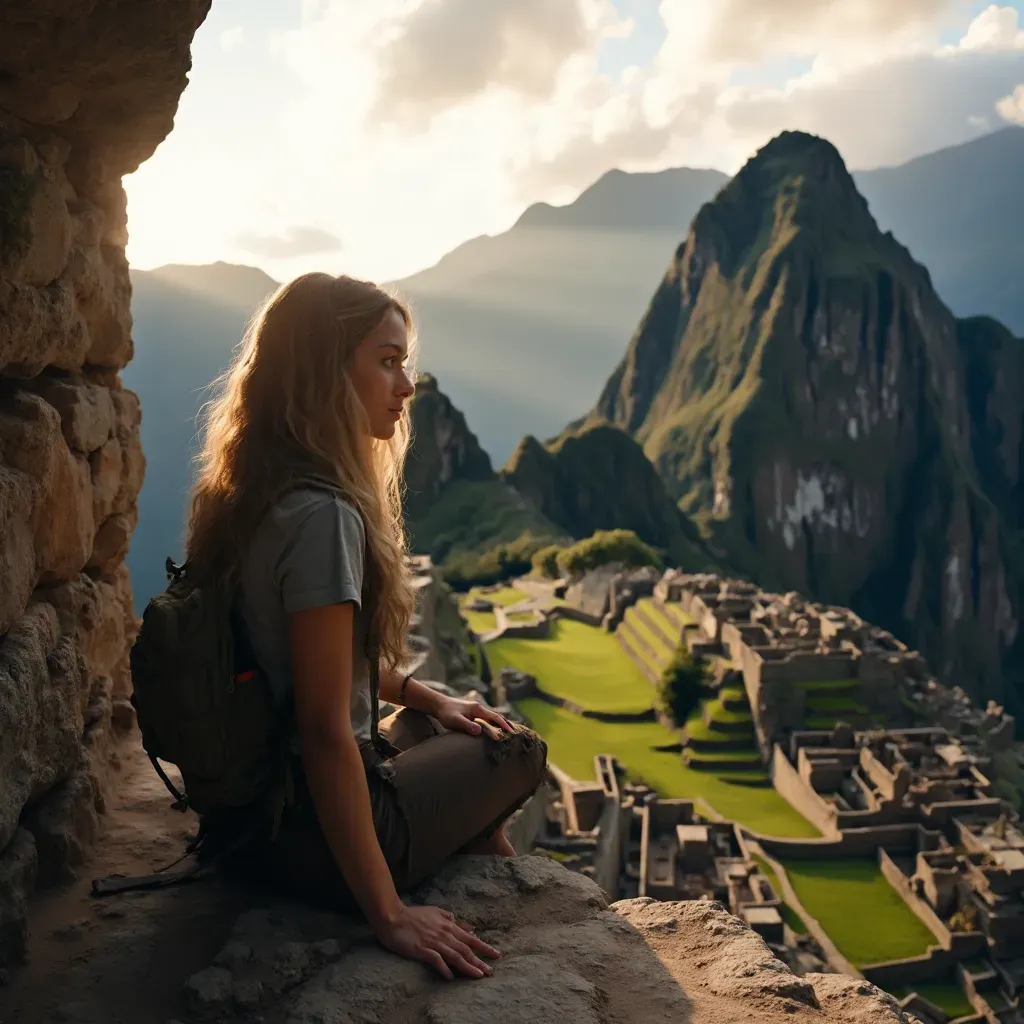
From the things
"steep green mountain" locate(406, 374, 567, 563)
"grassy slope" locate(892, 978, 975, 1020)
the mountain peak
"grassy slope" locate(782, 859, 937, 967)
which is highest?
the mountain peak

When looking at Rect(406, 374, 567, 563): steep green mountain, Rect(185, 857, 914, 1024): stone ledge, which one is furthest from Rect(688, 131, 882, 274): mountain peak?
Rect(185, 857, 914, 1024): stone ledge

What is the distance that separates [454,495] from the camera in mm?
90438

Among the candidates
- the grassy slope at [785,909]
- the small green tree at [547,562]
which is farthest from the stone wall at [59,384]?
the small green tree at [547,562]

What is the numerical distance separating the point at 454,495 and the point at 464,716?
285 feet

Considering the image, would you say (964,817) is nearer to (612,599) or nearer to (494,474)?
(612,599)

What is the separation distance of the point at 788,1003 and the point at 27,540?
2.84m

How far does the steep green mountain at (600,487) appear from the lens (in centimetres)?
10069

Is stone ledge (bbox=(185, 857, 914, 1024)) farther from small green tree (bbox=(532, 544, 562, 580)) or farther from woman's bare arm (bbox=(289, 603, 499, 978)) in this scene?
small green tree (bbox=(532, 544, 562, 580))

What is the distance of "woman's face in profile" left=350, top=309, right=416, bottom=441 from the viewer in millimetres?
3254

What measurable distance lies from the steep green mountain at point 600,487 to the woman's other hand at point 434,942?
95.9m

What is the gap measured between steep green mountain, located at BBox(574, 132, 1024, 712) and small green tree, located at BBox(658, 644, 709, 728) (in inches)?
2983

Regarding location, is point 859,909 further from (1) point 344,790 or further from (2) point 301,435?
(2) point 301,435

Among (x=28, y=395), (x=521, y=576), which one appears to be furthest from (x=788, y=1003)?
(x=521, y=576)

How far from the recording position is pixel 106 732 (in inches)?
164
